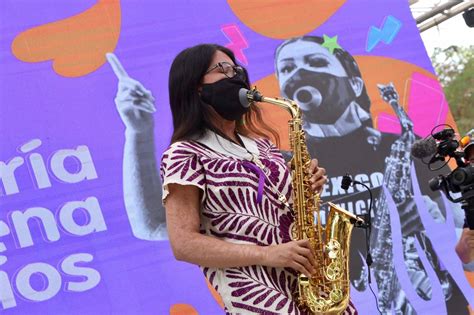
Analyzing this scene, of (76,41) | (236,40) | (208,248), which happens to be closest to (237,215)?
(208,248)

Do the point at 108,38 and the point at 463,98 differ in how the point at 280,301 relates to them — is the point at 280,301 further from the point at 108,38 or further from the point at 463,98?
the point at 463,98

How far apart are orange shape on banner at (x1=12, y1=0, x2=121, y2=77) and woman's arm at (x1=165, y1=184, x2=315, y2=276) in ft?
6.07

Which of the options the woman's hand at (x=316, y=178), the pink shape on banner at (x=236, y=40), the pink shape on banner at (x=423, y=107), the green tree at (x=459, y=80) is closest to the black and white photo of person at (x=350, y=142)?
the pink shape on banner at (x=423, y=107)

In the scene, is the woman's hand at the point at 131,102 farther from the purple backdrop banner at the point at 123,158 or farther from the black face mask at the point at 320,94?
the black face mask at the point at 320,94

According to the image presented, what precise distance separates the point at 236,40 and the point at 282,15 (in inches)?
14.2

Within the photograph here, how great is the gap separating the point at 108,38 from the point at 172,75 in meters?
1.66

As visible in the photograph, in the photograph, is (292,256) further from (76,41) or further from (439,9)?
(439,9)

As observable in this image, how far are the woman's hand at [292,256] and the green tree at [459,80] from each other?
16.9m

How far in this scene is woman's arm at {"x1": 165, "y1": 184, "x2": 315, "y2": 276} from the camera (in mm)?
2123

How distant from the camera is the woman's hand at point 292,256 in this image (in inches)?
83.4

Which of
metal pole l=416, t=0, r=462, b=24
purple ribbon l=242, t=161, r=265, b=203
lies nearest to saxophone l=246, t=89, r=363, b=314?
purple ribbon l=242, t=161, r=265, b=203

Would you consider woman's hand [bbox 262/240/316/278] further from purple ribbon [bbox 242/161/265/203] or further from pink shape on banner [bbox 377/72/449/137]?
pink shape on banner [bbox 377/72/449/137]

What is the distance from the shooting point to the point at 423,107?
4648mm

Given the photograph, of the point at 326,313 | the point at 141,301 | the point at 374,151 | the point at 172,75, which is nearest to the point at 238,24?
the point at 374,151
